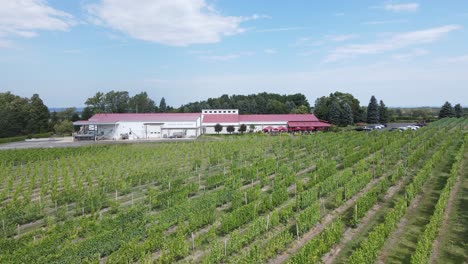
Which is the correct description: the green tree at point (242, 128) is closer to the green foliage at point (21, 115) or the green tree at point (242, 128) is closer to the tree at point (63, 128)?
the tree at point (63, 128)

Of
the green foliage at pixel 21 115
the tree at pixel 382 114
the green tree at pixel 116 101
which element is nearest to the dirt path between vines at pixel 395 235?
the green foliage at pixel 21 115

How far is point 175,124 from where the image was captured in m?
58.3

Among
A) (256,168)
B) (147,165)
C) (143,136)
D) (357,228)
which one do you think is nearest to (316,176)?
(256,168)

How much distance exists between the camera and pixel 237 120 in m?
63.3

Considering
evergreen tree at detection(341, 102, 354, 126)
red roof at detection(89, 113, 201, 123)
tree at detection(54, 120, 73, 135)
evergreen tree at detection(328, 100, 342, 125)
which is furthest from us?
evergreen tree at detection(341, 102, 354, 126)

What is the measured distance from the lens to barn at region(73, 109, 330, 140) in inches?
2247

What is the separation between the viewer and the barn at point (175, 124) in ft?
187

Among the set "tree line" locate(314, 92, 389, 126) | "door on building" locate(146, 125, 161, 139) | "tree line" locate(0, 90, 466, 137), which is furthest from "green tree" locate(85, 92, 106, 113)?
"tree line" locate(314, 92, 389, 126)

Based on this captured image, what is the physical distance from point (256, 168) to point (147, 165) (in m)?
10.7

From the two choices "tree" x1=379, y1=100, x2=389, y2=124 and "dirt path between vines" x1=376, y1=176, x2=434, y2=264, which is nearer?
"dirt path between vines" x1=376, y1=176, x2=434, y2=264

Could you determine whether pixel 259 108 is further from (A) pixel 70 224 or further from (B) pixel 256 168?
(A) pixel 70 224

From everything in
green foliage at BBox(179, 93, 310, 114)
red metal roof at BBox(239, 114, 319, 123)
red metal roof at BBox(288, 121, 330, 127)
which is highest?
green foliage at BBox(179, 93, 310, 114)

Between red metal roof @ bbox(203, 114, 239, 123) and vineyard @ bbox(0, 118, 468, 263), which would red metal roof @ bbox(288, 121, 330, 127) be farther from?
vineyard @ bbox(0, 118, 468, 263)

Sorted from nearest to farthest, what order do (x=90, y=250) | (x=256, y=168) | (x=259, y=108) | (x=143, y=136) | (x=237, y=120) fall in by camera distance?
(x=90, y=250), (x=256, y=168), (x=143, y=136), (x=237, y=120), (x=259, y=108)
